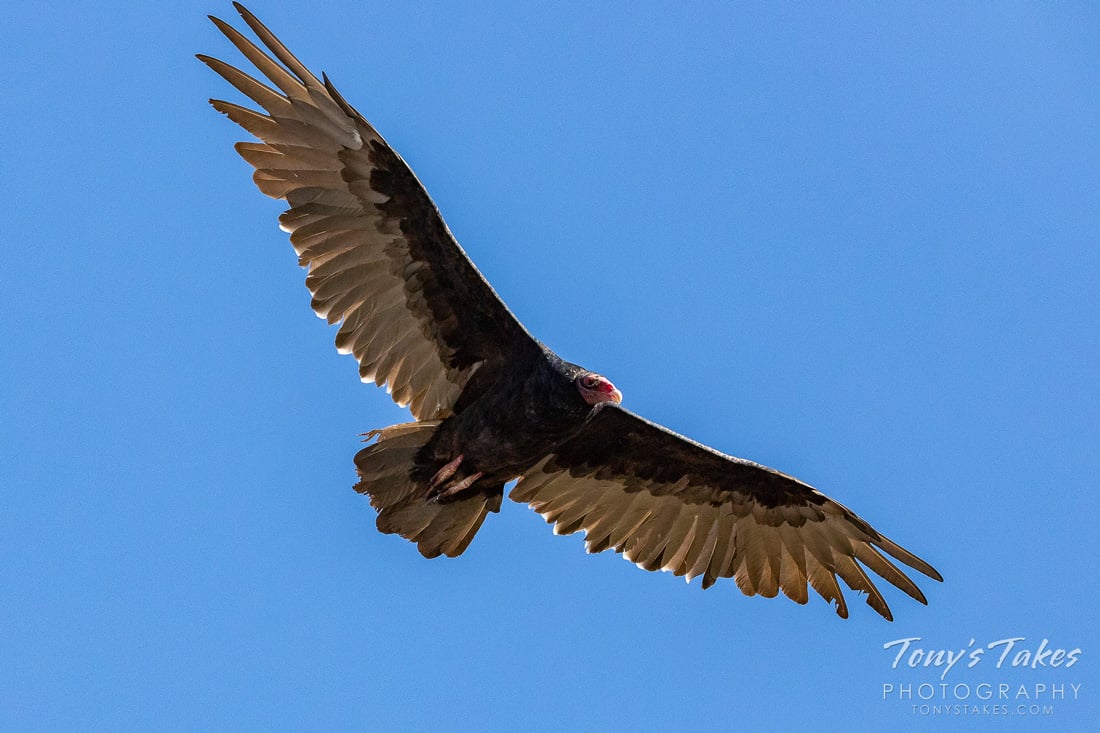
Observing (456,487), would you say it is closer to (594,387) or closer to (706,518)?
(594,387)

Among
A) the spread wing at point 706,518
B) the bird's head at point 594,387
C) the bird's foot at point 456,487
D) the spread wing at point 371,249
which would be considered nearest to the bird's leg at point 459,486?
the bird's foot at point 456,487

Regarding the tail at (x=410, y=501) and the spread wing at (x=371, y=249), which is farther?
the tail at (x=410, y=501)

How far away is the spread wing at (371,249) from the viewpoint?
28.8ft

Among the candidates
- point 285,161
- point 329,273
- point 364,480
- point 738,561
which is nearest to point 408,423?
point 364,480

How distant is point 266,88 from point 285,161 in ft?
1.37

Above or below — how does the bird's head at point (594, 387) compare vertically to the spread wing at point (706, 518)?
below

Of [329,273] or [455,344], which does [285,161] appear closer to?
[329,273]

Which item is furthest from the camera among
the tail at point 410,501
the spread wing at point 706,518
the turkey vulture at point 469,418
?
the spread wing at point 706,518

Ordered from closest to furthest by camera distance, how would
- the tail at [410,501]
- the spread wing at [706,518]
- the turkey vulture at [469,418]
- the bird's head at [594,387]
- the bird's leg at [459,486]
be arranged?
1. the bird's head at [594,387]
2. the turkey vulture at [469,418]
3. the tail at [410,501]
4. the bird's leg at [459,486]
5. the spread wing at [706,518]

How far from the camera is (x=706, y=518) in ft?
32.4

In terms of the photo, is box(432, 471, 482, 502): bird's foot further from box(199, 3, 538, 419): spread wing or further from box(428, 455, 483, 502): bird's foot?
box(199, 3, 538, 419): spread wing

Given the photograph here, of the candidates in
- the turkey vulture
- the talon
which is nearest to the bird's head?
the turkey vulture

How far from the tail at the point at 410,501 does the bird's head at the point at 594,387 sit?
3.23 ft

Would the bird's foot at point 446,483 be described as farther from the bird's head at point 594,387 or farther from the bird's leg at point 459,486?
the bird's head at point 594,387
